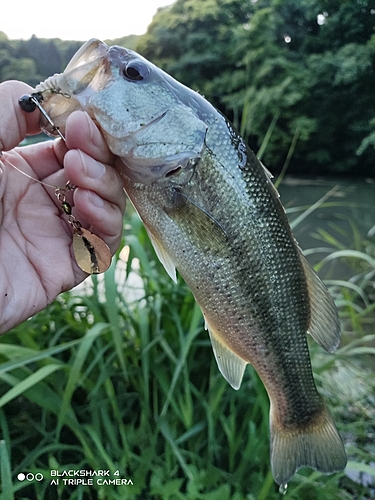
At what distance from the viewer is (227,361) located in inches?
50.1

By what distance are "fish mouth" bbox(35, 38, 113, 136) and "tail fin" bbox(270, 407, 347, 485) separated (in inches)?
47.1

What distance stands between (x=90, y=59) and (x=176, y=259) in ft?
1.95

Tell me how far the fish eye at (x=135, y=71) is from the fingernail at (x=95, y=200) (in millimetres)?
334

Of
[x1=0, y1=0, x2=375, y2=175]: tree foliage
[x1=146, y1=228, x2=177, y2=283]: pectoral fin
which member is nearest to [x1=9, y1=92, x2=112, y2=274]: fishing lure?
[x1=146, y1=228, x2=177, y2=283]: pectoral fin

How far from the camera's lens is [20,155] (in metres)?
1.33

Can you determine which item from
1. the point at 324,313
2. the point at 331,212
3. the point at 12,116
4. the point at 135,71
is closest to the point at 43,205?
the point at 12,116

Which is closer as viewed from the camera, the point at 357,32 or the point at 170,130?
the point at 170,130

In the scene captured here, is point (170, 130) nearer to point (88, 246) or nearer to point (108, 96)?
point (108, 96)

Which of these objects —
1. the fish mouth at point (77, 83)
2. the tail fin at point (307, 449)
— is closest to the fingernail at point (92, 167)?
the fish mouth at point (77, 83)

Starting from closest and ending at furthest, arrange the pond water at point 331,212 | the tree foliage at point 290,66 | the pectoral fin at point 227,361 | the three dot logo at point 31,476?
1. the pectoral fin at point 227,361
2. the three dot logo at point 31,476
3. the pond water at point 331,212
4. the tree foliage at point 290,66

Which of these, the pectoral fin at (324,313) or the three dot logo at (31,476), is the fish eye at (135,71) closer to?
the pectoral fin at (324,313)

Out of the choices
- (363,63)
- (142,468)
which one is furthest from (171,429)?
(363,63)

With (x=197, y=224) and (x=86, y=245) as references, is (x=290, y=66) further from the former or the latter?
(x=86, y=245)

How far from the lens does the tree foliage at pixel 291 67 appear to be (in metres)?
10.6
